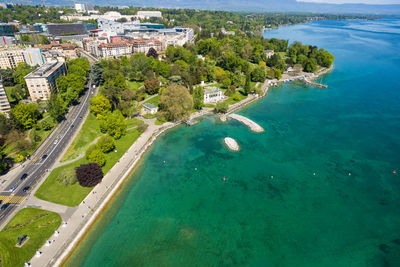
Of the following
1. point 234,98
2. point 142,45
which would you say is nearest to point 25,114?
point 234,98

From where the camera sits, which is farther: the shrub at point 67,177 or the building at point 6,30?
the building at point 6,30

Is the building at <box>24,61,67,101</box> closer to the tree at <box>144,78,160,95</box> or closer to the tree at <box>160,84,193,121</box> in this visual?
the tree at <box>144,78,160,95</box>

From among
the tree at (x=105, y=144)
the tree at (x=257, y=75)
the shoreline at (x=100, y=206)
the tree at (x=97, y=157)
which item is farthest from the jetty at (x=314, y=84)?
the tree at (x=97, y=157)

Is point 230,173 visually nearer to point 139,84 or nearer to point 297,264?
point 297,264

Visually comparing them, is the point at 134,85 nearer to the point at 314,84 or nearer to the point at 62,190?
the point at 62,190

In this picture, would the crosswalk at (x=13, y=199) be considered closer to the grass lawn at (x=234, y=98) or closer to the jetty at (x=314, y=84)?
the grass lawn at (x=234, y=98)
